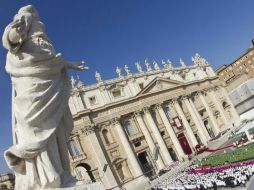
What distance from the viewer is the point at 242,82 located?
239 feet

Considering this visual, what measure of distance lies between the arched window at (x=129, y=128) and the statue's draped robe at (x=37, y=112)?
144 ft

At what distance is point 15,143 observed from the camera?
448 cm

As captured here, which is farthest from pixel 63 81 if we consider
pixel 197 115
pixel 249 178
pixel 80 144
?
pixel 197 115

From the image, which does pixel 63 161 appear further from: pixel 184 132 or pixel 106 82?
pixel 184 132

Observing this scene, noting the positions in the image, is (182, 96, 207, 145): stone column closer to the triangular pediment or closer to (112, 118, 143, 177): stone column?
the triangular pediment

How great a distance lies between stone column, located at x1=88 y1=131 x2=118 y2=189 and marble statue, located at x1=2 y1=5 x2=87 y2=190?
39013 millimetres

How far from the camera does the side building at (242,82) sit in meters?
52.6

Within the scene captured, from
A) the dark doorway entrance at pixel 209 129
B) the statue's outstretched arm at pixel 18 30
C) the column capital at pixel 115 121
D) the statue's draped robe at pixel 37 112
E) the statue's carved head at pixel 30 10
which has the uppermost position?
the column capital at pixel 115 121

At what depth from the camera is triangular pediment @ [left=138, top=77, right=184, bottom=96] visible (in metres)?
51.4

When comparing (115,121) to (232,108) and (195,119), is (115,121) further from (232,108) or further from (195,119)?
(232,108)

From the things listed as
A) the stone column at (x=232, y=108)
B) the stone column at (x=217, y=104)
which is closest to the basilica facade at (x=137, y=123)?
the stone column at (x=217, y=104)

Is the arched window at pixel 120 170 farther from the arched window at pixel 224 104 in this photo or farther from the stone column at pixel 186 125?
the arched window at pixel 224 104

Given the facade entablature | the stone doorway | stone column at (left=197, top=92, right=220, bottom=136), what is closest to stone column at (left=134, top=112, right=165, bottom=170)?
the facade entablature

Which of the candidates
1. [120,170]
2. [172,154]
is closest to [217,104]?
[172,154]
